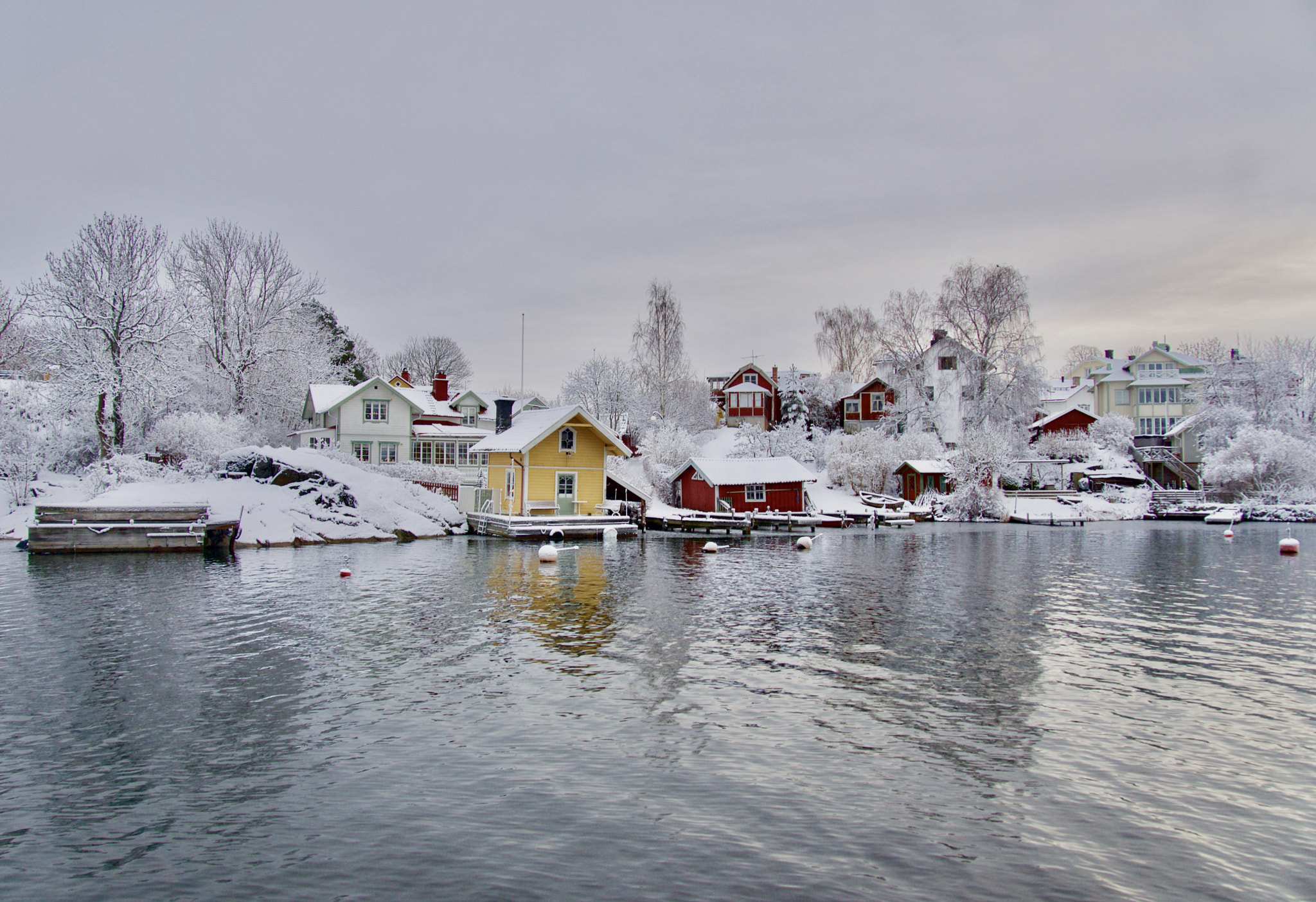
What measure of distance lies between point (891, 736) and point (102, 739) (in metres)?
11.6

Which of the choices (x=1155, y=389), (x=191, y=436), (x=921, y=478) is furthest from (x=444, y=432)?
(x=1155, y=389)

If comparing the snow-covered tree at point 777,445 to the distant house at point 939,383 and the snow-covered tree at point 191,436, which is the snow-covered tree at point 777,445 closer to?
the distant house at point 939,383

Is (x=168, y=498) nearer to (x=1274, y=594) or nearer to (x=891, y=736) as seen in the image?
(x=891, y=736)

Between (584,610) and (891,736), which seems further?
(584,610)

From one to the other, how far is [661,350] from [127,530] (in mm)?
52417

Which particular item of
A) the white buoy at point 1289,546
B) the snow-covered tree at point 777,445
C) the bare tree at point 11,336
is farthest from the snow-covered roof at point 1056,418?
the bare tree at point 11,336

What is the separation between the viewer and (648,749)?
1159 centimetres

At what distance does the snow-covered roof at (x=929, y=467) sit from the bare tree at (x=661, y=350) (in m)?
23.1

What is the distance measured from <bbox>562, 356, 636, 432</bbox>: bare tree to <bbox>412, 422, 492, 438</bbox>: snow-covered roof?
1644cm

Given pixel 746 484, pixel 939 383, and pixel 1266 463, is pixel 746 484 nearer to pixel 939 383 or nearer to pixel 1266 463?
pixel 939 383

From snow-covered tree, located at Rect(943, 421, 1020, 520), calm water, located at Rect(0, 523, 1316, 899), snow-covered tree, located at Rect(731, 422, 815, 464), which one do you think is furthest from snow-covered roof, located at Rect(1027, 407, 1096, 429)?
calm water, located at Rect(0, 523, 1316, 899)

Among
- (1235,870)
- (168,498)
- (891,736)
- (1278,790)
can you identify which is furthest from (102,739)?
(168,498)

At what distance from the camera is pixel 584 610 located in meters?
22.5

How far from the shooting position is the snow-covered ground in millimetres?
38812
